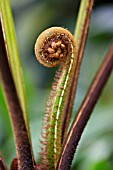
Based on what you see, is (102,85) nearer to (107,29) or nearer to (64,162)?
(64,162)

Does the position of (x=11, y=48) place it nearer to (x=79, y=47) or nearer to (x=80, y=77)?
(x=79, y=47)

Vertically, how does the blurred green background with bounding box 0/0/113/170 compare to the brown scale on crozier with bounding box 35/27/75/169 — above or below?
below

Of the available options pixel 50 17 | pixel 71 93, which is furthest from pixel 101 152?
pixel 50 17

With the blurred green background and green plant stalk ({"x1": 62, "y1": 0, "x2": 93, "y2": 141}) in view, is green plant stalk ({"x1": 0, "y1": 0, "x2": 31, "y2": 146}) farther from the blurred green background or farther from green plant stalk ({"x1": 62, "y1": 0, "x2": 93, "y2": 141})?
the blurred green background

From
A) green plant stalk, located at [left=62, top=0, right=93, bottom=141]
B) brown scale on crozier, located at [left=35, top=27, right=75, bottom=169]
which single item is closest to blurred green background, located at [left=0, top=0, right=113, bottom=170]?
green plant stalk, located at [left=62, top=0, right=93, bottom=141]

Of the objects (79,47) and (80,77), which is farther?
(80,77)

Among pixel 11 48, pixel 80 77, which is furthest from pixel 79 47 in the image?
pixel 80 77

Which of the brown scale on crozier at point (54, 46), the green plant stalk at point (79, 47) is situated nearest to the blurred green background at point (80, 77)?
the green plant stalk at point (79, 47)

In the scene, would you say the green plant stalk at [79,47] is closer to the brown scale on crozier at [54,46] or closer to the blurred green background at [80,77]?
the brown scale on crozier at [54,46]
